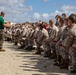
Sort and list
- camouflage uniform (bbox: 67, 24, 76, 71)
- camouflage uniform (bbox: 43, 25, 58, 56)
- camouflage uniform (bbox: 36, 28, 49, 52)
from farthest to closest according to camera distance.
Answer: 1. camouflage uniform (bbox: 36, 28, 49, 52)
2. camouflage uniform (bbox: 43, 25, 58, 56)
3. camouflage uniform (bbox: 67, 24, 76, 71)

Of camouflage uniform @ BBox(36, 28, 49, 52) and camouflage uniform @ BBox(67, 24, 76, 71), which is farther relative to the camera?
camouflage uniform @ BBox(36, 28, 49, 52)

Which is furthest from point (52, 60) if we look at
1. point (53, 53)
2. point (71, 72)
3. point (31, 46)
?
point (31, 46)

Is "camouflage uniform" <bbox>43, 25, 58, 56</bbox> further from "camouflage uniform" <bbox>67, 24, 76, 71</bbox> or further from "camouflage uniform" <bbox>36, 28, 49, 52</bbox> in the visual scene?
"camouflage uniform" <bbox>67, 24, 76, 71</bbox>

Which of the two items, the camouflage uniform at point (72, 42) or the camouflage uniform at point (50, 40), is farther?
the camouflage uniform at point (50, 40)

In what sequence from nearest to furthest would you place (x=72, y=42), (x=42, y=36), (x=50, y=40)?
(x=72, y=42) → (x=50, y=40) → (x=42, y=36)

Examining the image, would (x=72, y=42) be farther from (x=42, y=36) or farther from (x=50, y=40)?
(x=42, y=36)

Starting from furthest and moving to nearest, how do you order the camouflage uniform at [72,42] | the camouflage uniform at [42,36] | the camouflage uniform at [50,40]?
1. the camouflage uniform at [42,36]
2. the camouflage uniform at [50,40]
3. the camouflage uniform at [72,42]

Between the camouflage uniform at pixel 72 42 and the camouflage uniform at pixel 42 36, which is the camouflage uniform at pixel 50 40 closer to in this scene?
the camouflage uniform at pixel 42 36

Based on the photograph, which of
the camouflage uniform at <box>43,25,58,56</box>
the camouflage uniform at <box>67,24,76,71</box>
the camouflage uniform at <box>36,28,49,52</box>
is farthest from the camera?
the camouflage uniform at <box>36,28,49,52</box>

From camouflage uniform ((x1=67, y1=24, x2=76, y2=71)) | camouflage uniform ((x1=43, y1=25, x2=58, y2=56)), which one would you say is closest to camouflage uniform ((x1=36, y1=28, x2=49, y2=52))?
camouflage uniform ((x1=43, y1=25, x2=58, y2=56))

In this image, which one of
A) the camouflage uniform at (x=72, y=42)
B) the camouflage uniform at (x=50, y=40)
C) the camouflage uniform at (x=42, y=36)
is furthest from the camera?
the camouflage uniform at (x=42, y=36)

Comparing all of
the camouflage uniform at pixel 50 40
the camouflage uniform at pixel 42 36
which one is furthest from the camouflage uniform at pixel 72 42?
the camouflage uniform at pixel 42 36

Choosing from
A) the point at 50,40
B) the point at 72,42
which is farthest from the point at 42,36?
the point at 72,42

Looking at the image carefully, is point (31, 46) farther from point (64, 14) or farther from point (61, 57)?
point (61, 57)
